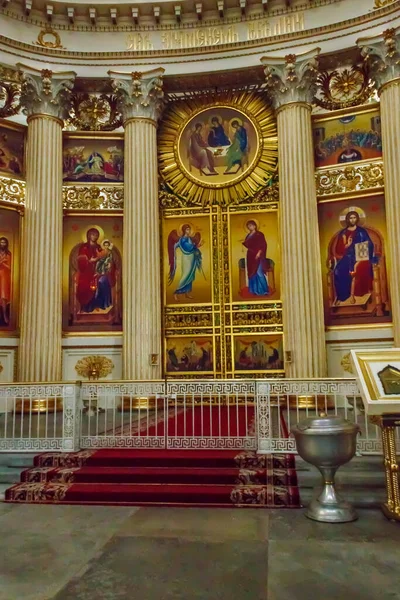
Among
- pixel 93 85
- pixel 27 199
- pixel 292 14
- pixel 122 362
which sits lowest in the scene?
pixel 122 362

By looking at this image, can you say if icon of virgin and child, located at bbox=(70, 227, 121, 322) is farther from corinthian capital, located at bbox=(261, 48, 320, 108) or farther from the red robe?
corinthian capital, located at bbox=(261, 48, 320, 108)

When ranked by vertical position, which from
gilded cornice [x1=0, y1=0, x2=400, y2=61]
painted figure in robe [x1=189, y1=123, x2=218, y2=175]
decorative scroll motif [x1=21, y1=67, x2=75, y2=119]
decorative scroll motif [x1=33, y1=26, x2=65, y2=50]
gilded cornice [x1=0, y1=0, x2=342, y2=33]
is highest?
gilded cornice [x1=0, y1=0, x2=342, y2=33]

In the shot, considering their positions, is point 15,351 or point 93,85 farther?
point 93,85

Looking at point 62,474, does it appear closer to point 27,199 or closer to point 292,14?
point 27,199

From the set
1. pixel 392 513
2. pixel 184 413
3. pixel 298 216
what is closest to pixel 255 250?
pixel 298 216

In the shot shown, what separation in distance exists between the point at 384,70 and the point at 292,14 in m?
2.25

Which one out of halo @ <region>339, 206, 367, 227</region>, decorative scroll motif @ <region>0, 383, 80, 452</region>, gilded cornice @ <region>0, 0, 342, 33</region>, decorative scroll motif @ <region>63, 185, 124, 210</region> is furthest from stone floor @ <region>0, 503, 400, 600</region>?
gilded cornice @ <region>0, 0, 342, 33</region>

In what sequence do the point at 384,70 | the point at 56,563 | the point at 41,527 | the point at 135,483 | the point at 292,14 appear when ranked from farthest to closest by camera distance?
the point at 292,14
the point at 384,70
the point at 135,483
the point at 41,527
the point at 56,563

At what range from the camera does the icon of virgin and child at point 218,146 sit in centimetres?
1055

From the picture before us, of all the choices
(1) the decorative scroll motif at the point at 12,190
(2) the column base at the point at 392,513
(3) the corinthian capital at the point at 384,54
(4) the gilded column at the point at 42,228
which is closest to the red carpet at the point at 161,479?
(2) the column base at the point at 392,513

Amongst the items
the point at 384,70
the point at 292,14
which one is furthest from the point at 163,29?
the point at 384,70

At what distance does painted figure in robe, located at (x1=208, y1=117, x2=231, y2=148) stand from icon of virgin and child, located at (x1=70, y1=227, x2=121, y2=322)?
3087mm

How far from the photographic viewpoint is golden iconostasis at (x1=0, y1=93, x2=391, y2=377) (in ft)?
31.8

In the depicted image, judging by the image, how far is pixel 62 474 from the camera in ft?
17.1
